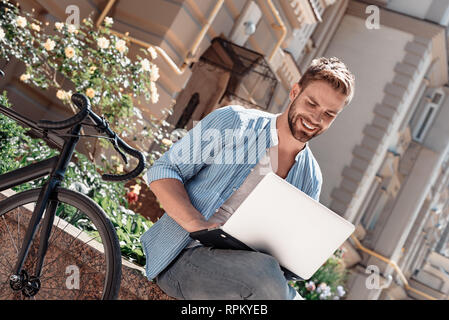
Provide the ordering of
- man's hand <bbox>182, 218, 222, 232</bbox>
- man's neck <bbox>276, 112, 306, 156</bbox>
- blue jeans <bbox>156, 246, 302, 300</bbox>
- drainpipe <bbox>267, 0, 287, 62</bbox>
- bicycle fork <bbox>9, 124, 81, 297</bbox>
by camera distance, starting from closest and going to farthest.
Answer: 1. blue jeans <bbox>156, 246, 302, 300</bbox>
2. man's hand <bbox>182, 218, 222, 232</bbox>
3. bicycle fork <bbox>9, 124, 81, 297</bbox>
4. man's neck <bbox>276, 112, 306, 156</bbox>
5. drainpipe <bbox>267, 0, 287, 62</bbox>

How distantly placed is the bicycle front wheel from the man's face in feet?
3.00

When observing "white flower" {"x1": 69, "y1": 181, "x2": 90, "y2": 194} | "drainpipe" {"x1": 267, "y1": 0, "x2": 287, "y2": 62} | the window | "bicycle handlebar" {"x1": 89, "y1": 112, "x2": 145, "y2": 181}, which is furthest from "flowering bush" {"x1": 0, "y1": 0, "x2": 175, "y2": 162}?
the window

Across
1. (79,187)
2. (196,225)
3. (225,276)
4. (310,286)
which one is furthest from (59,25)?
(310,286)

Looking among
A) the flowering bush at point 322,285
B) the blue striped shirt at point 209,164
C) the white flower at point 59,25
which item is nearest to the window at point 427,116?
the flowering bush at point 322,285

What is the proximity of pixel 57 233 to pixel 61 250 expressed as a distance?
10 centimetres

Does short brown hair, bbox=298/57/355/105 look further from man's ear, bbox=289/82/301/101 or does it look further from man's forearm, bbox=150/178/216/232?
man's forearm, bbox=150/178/216/232

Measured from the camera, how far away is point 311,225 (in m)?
2.31

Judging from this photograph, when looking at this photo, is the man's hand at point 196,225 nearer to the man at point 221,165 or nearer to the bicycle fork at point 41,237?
the man at point 221,165

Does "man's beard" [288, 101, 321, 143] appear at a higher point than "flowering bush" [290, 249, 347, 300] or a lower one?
higher

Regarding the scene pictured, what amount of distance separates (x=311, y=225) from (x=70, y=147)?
108cm

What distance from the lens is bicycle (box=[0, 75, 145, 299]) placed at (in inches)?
98.9

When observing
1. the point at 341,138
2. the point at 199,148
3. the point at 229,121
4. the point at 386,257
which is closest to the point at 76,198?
Result: the point at 199,148

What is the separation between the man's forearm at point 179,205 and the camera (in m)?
2.49
